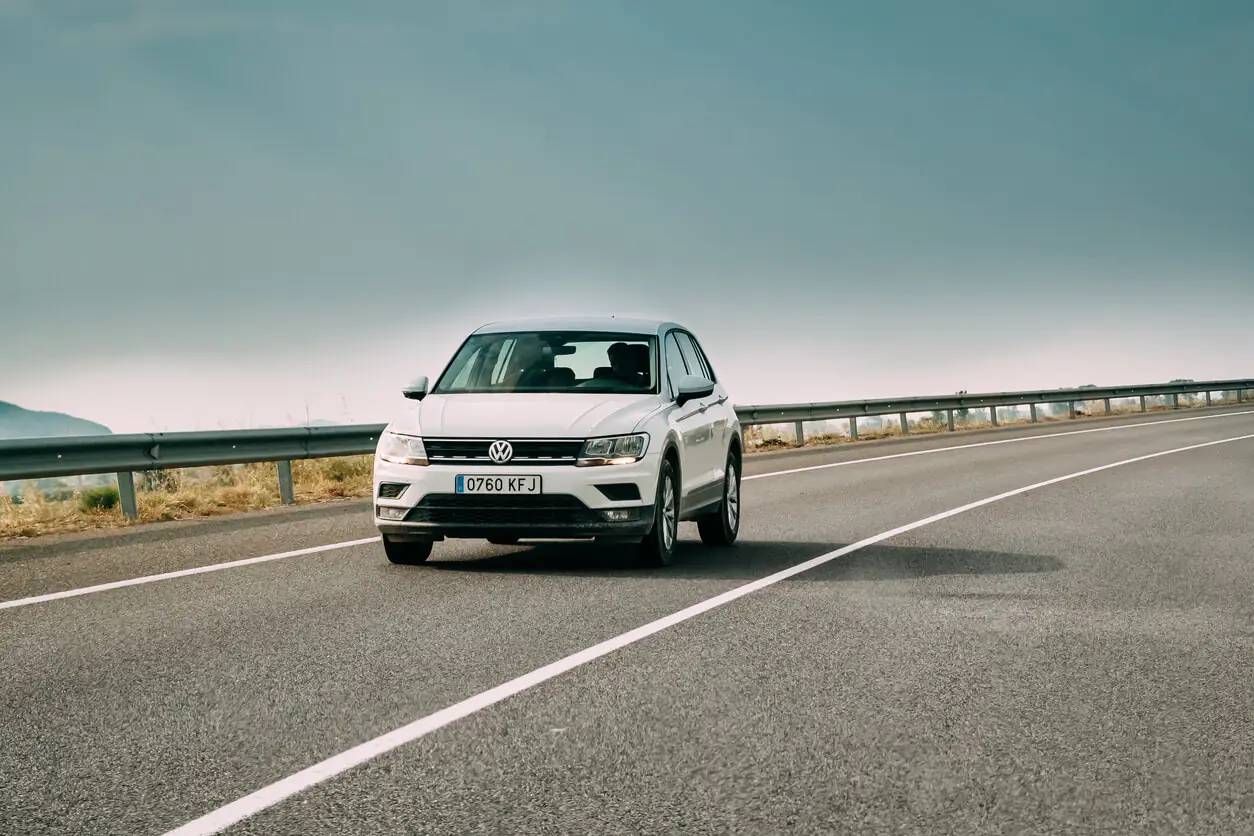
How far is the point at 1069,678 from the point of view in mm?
6613

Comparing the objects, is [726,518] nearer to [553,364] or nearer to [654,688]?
[553,364]

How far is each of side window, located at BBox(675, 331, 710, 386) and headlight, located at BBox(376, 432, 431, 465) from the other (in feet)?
9.06

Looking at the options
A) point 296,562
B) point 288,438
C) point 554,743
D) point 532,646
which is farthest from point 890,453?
point 554,743

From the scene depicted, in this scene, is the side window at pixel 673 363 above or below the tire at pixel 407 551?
above

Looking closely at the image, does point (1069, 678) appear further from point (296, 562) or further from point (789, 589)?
point (296, 562)

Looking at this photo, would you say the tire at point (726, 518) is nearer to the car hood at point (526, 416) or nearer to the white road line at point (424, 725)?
the white road line at point (424, 725)

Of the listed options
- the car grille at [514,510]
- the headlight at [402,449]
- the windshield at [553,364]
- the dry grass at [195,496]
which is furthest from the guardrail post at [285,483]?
the car grille at [514,510]

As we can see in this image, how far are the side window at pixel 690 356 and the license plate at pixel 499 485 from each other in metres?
2.62

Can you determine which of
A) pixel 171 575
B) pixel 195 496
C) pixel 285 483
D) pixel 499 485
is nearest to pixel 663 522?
pixel 499 485

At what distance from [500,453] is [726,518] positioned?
9.25ft

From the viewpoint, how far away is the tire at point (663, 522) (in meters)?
10.2

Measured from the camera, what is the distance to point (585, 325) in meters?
11.6

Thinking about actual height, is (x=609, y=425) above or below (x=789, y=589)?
above

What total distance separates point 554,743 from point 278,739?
1015mm
